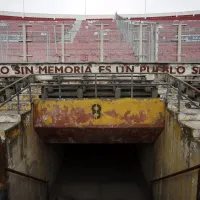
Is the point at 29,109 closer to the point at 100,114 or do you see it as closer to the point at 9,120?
the point at 9,120

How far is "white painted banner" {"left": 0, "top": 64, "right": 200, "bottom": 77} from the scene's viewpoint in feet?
29.2

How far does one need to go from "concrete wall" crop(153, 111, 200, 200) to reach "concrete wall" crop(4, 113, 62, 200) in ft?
10.5

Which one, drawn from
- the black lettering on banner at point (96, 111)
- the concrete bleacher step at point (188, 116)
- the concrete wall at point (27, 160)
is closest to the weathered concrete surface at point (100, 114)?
the black lettering on banner at point (96, 111)

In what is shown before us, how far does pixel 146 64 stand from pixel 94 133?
377 cm

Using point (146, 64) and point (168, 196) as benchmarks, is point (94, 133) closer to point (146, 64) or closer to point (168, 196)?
point (168, 196)

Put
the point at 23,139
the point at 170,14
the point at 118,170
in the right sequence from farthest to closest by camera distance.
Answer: the point at 170,14 → the point at 118,170 → the point at 23,139

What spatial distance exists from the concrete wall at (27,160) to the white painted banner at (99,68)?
2.92 meters

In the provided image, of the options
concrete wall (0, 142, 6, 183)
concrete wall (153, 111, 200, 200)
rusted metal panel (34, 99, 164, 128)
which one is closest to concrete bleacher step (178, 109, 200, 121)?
concrete wall (153, 111, 200, 200)

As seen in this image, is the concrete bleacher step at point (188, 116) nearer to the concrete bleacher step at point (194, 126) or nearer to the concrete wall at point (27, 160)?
the concrete bleacher step at point (194, 126)

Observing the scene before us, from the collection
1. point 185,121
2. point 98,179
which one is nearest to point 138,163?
point 98,179

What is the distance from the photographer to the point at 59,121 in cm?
621

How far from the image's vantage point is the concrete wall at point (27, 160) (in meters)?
4.79

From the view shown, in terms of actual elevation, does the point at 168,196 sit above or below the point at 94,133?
below

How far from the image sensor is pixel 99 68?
9.00 metres
